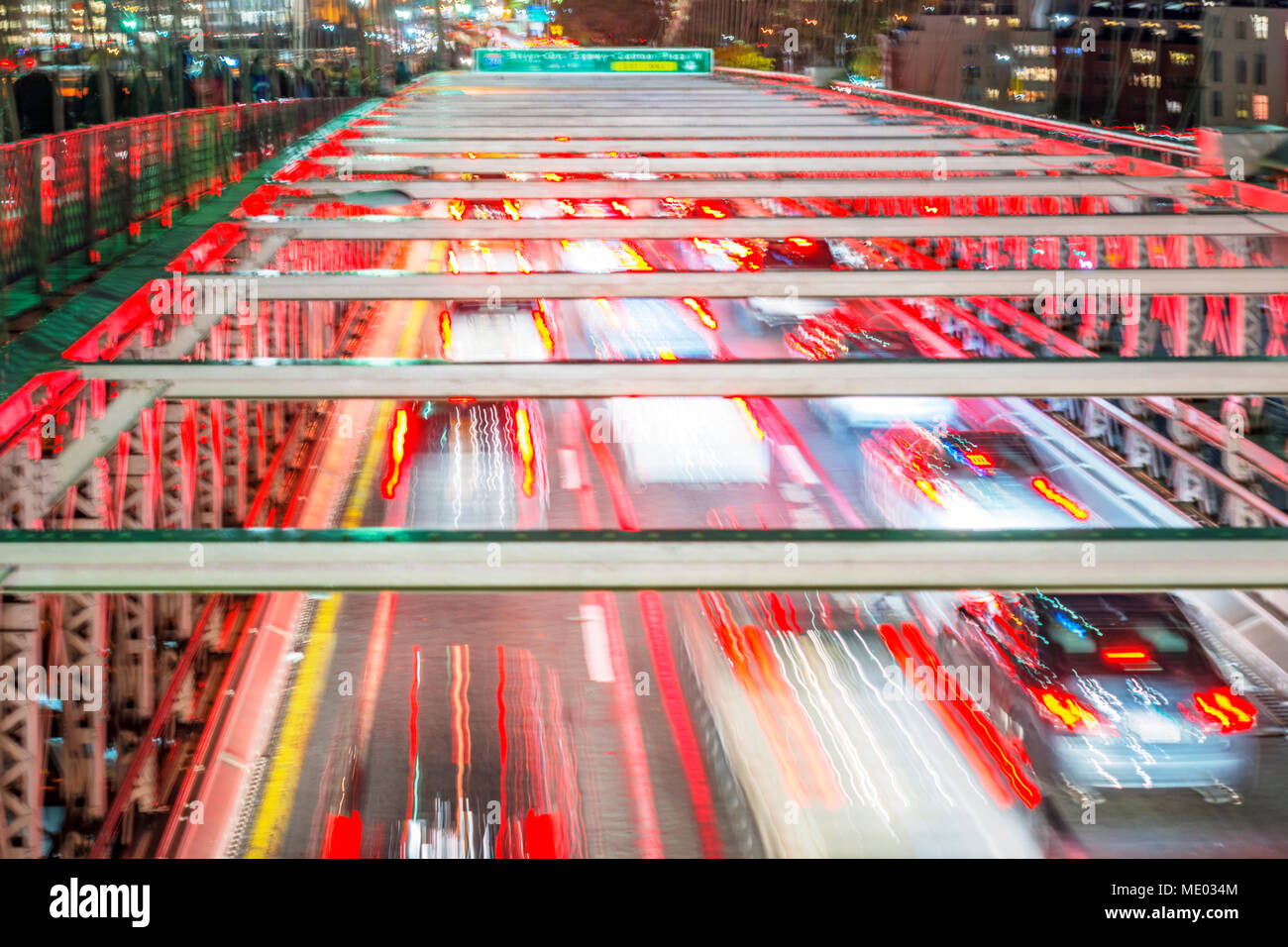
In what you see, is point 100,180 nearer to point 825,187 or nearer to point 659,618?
point 825,187

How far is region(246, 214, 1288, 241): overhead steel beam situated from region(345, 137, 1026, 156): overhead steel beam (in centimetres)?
→ 517

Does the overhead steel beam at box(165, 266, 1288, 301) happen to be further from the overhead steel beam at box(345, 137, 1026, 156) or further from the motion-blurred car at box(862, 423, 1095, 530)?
the motion-blurred car at box(862, 423, 1095, 530)

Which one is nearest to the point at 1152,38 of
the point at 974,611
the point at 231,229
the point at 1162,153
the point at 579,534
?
the point at 1162,153

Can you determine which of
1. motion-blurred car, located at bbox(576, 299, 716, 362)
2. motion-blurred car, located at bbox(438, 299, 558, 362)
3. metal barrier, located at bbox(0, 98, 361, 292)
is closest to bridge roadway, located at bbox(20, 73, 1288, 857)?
metal barrier, located at bbox(0, 98, 361, 292)

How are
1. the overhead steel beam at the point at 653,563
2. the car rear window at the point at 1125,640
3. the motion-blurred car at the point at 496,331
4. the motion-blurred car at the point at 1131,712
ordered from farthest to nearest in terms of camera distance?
the motion-blurred car at the point at 496,331
the car rear window at the point at 1125,640
the motion-blurred car at the point at 1131,712
the overhead steel beam at the point at 653,563

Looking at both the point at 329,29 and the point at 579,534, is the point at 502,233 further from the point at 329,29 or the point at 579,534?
the point at 329,29

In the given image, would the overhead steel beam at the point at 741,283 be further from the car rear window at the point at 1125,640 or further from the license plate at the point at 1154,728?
the license plate at the point at 1154,728

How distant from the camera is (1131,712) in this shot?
10664 mm

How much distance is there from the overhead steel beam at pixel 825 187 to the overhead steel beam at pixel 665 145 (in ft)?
10.1

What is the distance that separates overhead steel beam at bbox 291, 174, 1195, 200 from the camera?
36.0ft

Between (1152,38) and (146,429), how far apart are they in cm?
2161

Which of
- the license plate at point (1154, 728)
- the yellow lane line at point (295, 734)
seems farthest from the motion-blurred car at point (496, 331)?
the license plate at point (1154, 728)

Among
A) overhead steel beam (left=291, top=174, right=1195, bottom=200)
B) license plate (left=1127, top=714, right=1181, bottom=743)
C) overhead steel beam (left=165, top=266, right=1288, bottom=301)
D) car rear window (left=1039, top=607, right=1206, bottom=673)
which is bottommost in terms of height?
license plate (left=1127, top=714, right=1181, bottom=743)

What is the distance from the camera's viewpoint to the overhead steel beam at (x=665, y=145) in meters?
15.1
